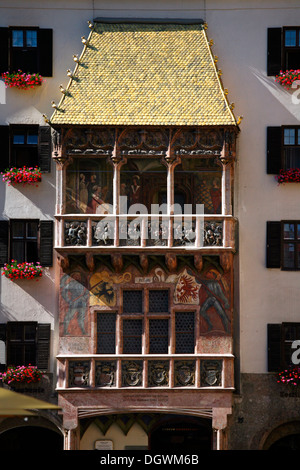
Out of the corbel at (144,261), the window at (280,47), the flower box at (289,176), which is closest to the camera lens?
the corbel at (144,261)

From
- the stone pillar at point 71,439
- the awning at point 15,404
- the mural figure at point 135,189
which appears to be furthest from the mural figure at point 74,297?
the awning at point 15,404

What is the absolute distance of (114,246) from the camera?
24.7m

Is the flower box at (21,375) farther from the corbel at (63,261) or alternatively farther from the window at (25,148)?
the window at (25,148)

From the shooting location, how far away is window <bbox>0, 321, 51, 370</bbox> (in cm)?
2553

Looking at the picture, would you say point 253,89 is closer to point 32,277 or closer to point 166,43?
point 166,43

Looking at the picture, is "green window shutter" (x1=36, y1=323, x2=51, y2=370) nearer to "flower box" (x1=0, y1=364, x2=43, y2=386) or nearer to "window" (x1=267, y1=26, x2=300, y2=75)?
"flower box" (x1=0, y1=364, x2=43, y2=386)

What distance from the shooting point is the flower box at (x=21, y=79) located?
26.1 metres

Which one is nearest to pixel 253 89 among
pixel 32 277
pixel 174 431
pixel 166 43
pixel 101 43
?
pixel 166 43

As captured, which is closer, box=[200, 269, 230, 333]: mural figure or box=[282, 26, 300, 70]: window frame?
box=[200, 269, 230, 333]: mural figure

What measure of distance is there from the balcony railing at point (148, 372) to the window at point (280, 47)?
7.87 meters

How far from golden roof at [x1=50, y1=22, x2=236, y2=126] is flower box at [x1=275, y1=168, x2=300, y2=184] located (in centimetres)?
220

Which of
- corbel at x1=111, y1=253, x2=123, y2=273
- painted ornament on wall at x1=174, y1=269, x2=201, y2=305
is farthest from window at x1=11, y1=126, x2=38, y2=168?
painted ornament on wall at x1=174, y1=269, x2=201, y2=305

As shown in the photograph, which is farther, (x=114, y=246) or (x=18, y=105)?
(x=18, y=105)

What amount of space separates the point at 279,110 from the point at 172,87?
3033 millimetres
